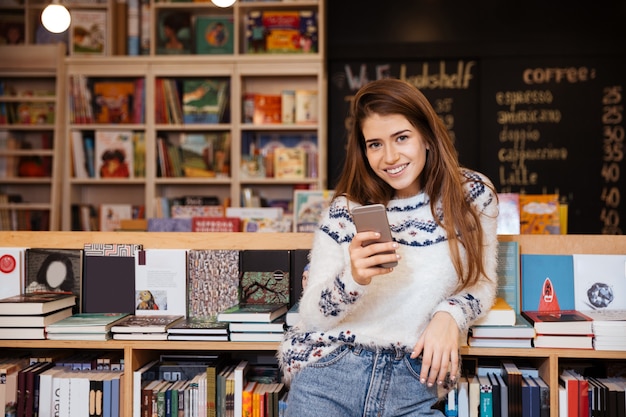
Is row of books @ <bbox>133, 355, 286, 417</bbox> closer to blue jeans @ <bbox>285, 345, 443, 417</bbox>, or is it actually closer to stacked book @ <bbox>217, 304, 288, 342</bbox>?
stacked book @ <bbox>217, 304, 288, 342</bbox>

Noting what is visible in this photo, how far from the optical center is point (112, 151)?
4.62 meters

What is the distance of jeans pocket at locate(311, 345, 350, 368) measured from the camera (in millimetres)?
1664

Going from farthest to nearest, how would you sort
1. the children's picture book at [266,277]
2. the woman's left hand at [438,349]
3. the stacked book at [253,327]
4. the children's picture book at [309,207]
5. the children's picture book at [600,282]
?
1. the children's picture book at [309,207]
2. the children's picture book at [266,277]
3. the children's picture book at [600,282]
4. the stacked book at [253,327]
5. the woman's left hand at [438,349]

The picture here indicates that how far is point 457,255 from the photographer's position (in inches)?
66.1

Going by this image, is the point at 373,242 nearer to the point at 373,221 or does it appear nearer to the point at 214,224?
the point at 373,221

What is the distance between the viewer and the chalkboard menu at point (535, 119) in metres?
4.61

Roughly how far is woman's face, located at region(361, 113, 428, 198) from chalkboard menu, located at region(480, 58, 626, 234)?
3.19 meters

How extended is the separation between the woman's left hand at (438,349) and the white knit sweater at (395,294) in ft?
0.15

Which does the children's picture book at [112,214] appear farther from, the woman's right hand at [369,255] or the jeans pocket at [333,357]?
the woman's right hand at [369,255]

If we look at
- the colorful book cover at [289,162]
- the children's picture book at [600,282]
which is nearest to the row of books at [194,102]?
the colorful book cover at [289,162]

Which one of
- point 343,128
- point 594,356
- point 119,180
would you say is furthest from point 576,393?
point 119,180

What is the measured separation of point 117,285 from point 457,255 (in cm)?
119

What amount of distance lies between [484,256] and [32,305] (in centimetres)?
136

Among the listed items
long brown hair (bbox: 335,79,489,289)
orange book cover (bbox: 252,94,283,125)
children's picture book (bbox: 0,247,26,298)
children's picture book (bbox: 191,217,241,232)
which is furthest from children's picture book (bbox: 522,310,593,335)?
orange book cover (bbox: 252,94,283,125)
